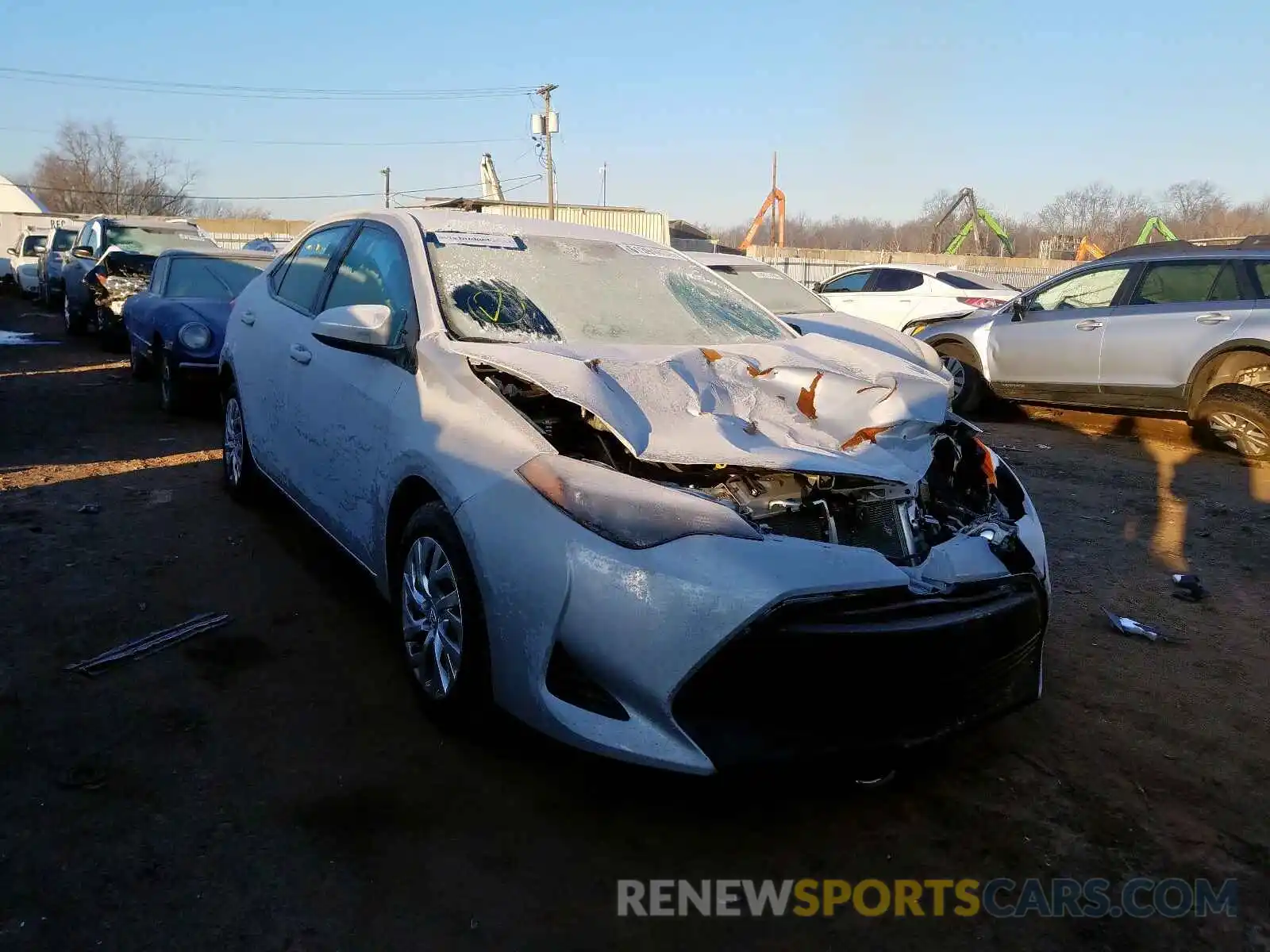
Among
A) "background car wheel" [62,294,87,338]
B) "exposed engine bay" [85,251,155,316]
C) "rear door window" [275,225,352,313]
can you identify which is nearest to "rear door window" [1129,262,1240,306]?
"rear door window" [275,225,352,313]

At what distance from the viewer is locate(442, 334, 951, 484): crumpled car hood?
280cm

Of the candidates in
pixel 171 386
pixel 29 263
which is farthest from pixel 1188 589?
pixel 29 263

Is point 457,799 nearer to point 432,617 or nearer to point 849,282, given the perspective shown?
point 432,617

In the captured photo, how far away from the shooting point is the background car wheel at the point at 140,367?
9.75 meters

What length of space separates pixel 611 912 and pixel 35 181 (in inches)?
3342

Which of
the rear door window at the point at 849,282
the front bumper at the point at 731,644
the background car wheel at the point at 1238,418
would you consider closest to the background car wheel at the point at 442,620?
the front bumper at the point at 731,644

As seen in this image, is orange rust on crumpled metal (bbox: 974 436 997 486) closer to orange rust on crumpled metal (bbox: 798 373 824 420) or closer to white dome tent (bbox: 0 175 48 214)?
orange rust on crumpled metal (bbox: 798 373 824 420)

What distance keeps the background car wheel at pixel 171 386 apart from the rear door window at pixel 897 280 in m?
9.50

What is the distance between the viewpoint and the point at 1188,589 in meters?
4.62

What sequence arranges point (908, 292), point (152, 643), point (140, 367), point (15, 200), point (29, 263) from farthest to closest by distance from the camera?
point (15, 200), point (29, 263), point (908, 292), point (140, 367), point (152, 643)

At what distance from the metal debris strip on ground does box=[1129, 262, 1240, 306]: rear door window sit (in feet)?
26.2

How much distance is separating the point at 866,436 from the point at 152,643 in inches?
110

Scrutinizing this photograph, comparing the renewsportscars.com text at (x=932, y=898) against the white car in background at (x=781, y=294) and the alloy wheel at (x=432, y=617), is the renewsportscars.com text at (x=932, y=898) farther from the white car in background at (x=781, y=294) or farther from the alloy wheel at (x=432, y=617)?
the white car in background at (x=781, y=294)

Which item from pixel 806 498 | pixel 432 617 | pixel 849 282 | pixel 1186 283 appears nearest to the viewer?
pixel 806 498
